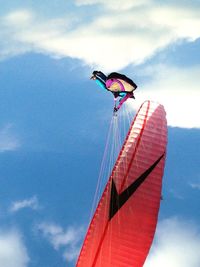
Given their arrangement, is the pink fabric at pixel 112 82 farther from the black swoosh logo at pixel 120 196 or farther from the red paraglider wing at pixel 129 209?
the black swoosh logo at pixel 120 196

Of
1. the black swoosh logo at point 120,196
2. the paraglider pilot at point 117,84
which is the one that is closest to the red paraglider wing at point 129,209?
the black swoosh logo at point 120,196

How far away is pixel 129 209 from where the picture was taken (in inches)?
2069

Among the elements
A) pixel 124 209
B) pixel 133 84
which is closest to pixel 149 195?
pixel 124 209

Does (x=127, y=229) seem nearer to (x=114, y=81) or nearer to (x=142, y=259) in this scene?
(x=142, y=259)

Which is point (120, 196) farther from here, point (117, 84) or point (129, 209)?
point (117, 84)

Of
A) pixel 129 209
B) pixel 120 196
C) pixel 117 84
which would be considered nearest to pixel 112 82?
pixel 117 84

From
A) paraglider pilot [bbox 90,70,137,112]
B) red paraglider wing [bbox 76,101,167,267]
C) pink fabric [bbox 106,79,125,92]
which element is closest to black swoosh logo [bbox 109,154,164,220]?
red paraglider wing [bbox 76,101,167,267]

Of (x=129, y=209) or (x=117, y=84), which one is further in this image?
(x=117, y=84)

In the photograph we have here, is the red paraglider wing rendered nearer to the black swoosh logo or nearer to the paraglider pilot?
the black swoosh logo

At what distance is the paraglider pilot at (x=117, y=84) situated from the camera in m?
54.2

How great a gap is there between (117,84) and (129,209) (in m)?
12.0

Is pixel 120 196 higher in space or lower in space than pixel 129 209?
higher

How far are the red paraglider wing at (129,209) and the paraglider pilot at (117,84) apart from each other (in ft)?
14.0

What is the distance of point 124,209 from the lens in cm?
5266
